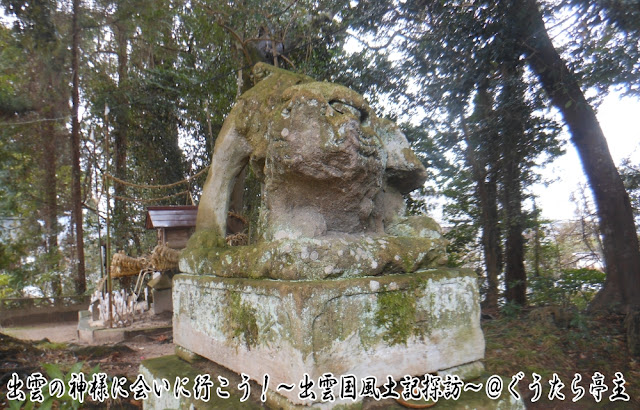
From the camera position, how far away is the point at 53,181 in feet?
35.6

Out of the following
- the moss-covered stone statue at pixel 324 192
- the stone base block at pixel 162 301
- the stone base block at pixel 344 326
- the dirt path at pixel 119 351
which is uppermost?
the moss-covered stone statue at pixel 324 192

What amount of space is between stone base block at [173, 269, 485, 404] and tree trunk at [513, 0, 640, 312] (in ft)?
11.9

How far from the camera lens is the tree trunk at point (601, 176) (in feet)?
15.0

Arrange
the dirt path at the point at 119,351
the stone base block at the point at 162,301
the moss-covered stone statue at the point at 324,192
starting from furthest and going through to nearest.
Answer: the stone base block at the point at 162,301, the dirt path at the point at 119,351, the moss-covered stone statue at the point at 324,192

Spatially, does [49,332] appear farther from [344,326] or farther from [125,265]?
[344,326]

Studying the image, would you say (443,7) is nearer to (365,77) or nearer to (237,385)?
(365,77)

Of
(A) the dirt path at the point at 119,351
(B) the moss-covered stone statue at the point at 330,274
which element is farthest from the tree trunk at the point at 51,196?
(B) the moss-covered stone statue at the point at 330,274

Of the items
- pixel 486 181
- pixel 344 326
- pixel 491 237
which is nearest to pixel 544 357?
pixel 491 237

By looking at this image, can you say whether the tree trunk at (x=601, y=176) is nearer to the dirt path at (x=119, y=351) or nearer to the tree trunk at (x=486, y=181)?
the tree trunk at (x=486, y=181)

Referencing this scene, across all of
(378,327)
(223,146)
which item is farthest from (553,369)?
(223,146)

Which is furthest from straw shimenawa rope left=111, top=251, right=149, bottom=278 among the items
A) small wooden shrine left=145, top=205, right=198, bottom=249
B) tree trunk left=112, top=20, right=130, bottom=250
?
tree trunk left=112, top=20, right=130, bottom=250

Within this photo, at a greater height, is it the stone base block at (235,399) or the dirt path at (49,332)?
the stone base block at (235,399)

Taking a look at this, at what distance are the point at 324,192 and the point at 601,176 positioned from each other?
14.0 feet

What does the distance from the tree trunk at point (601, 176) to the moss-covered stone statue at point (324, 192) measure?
324 centimetres
